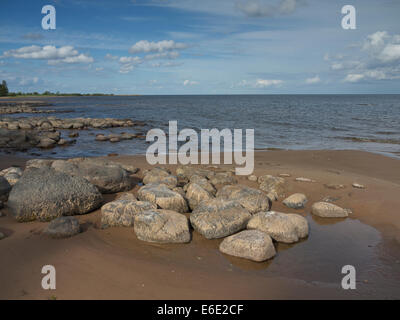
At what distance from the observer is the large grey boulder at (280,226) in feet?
20.7

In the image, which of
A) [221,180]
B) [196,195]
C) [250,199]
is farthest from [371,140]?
[196,195]

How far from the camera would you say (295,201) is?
8211mm

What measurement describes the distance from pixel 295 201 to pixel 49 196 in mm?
6053

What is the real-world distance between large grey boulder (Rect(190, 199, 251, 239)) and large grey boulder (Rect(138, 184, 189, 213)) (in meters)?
0.80

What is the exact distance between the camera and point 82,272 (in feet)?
16.3

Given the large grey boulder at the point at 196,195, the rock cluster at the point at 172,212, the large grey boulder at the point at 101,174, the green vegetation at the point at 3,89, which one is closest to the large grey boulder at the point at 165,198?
the rock cluster at the point at 172,212

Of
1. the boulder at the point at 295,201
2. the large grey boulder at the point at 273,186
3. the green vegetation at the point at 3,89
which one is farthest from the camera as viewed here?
the green vegetation at the point at 3,89

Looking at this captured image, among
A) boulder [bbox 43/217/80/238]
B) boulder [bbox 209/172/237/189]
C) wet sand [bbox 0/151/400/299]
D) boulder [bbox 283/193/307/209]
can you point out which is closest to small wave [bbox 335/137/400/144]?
wet sand [bbox 0/151/400/299]

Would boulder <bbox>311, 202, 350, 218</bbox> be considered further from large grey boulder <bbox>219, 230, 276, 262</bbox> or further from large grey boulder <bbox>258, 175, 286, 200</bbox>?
large grey boulder <bbox>219, 230, 276, 262</bbox>

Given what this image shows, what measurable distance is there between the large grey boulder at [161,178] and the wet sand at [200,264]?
2.22m

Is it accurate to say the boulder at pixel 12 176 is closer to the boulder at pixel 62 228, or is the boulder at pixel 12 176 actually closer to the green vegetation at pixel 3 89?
the boulder at pixel 62 228

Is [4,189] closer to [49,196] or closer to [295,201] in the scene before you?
[49,196]
